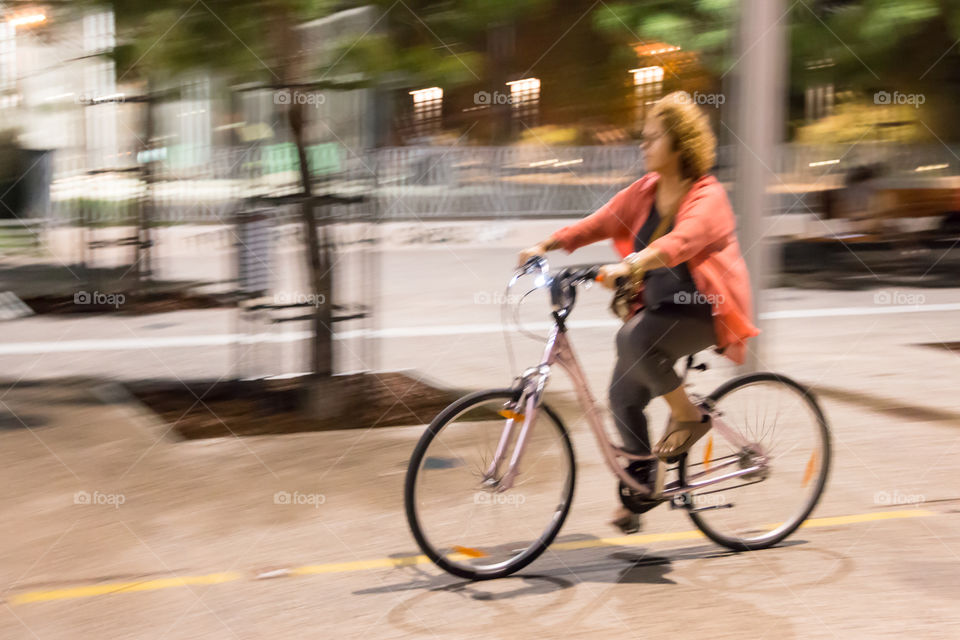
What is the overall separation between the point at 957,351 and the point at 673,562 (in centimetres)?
537

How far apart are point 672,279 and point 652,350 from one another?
0.27 m

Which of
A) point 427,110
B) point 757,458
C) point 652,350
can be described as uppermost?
point 427,110

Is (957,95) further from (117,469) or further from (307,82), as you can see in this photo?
(117,469)

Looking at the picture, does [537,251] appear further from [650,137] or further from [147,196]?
[147,196]

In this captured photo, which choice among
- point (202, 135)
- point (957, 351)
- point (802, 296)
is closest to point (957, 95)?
point (802, 296)

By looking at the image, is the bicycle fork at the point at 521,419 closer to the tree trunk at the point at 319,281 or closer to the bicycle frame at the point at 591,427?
the bicycle frame at the point at 591,427

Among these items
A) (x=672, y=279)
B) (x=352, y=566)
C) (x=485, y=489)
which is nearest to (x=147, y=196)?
(x=352, y=566)

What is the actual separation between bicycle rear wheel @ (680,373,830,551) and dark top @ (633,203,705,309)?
1.59 ft

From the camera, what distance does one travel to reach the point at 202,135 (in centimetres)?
766

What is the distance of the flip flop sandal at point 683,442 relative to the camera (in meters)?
4.19

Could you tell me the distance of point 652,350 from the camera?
404 centimetres

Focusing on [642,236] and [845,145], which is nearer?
[642,236]

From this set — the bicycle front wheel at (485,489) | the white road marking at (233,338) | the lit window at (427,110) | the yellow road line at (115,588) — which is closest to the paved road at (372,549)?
the yellow road line at (115,588)

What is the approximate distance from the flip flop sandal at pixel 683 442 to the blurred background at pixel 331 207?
0.46 m
